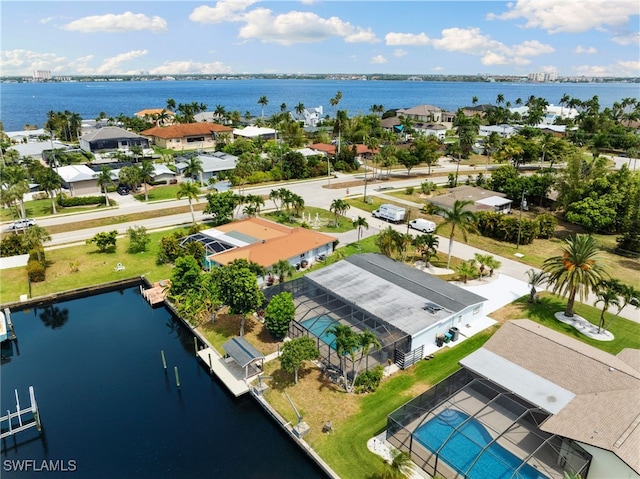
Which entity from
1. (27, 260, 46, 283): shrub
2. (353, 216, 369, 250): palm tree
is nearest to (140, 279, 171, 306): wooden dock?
(27, 260, 46, 283): shrub

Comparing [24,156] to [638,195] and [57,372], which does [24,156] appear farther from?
[638,195]

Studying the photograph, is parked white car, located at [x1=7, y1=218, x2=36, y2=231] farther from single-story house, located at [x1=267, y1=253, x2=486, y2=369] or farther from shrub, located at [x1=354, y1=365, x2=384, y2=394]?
shrub, located at [x1=354, y1=365, x2=384, y2=394]

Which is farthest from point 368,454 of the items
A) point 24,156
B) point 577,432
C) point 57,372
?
point 24,156

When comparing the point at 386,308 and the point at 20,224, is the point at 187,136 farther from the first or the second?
the point at 386,308

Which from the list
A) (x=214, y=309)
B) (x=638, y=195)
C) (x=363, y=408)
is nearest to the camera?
(x=363, y=408)

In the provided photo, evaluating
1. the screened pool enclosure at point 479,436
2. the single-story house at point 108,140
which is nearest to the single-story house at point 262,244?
the screened pool enclosure at point 479,436

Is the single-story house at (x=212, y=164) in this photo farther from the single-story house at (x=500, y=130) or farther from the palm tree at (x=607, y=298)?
the single-story house at (x=500, y=130)
